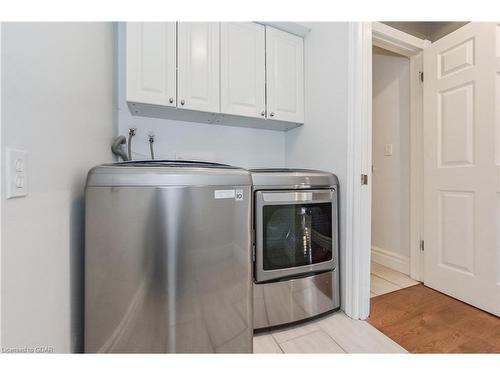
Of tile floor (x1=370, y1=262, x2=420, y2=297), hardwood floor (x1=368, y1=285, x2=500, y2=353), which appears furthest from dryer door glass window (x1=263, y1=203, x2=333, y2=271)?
tile floor (x1=370, y1=262, x2=420, y2=297)

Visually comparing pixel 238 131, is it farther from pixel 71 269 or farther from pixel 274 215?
pixel 71 269

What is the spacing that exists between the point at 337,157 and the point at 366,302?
877 millimetres

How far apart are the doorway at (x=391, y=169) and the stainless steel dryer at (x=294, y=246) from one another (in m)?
0.77

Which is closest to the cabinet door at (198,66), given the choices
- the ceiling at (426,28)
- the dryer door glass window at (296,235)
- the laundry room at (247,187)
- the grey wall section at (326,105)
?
the laundry room at (247,187)

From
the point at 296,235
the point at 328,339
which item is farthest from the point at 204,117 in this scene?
the point at 328,339

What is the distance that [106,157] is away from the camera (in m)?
1.23

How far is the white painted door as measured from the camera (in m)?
1.38

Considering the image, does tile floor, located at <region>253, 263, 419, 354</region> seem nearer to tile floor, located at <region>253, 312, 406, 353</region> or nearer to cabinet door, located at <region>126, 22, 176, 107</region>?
tile floor, located at <region>253, 312, 406, 353</region>

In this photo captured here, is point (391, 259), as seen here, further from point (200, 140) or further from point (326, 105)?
point (200, 140)

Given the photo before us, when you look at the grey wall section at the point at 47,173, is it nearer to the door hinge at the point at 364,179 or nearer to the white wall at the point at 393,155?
the door hinge at the point at 364,179

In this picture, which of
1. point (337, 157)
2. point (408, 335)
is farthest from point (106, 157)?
point (408, 335)

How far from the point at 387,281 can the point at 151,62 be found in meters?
2.31

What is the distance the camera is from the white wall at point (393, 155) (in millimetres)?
1969

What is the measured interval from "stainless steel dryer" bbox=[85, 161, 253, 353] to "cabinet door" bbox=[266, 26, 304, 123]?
1.01 metres
